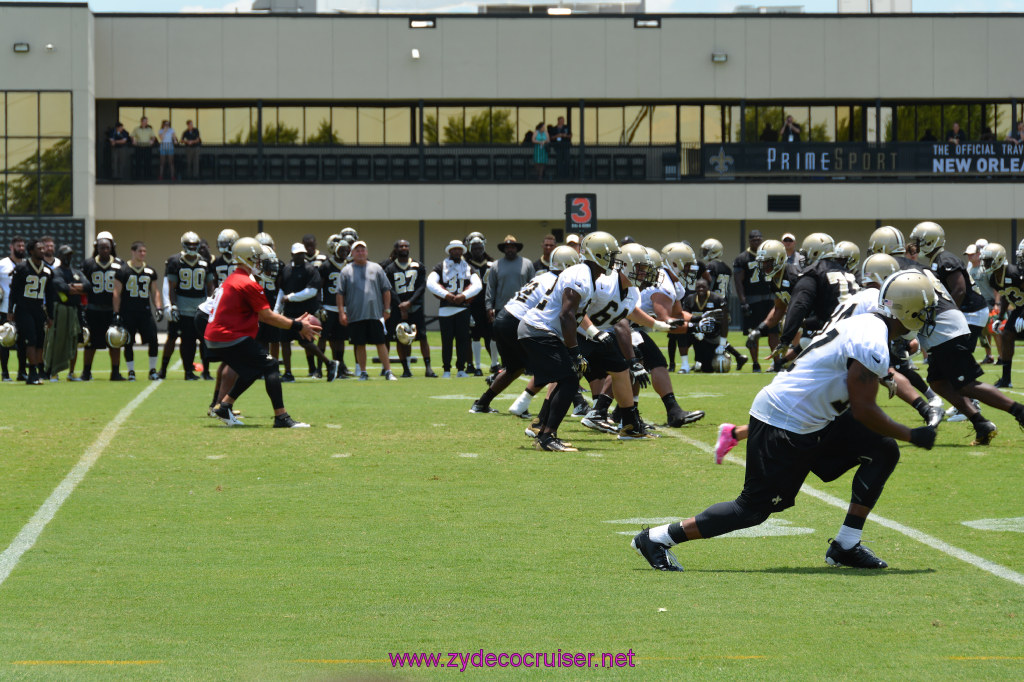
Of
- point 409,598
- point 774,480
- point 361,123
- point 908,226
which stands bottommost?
point 409,598

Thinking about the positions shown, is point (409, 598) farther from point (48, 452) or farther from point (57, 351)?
point (57, 351)

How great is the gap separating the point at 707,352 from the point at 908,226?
2472 cm

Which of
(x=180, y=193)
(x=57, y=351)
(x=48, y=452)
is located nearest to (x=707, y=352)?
(x=57, y=351)

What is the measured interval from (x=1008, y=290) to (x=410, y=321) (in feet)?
28.9

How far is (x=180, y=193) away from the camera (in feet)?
135

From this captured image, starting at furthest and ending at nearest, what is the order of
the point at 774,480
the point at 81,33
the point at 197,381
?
the point at 81,33
the point at 197,381
the point at 774,480

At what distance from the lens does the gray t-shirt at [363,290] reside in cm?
1975

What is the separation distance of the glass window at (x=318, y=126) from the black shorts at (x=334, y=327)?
22835 millimetres

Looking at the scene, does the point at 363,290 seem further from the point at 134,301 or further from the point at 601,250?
the point at 601,250

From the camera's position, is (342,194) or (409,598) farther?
(342,194)

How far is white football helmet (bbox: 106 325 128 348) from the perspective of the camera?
19.4 meters

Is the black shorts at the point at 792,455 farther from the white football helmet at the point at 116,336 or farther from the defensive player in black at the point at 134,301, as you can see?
the defensive player in black at the point at 134,301

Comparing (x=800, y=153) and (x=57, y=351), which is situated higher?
(x=800, y=153)

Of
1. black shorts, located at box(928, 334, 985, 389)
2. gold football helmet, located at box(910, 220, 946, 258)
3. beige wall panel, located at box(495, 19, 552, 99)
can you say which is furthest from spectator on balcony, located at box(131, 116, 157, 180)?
black shorts, located at box(928, 334, 985, 389)
